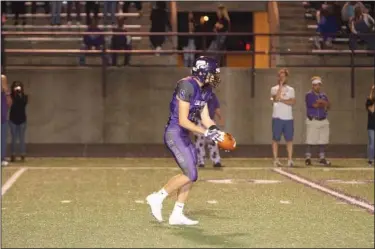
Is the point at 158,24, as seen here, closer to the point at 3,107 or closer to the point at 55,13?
the point at 55,13

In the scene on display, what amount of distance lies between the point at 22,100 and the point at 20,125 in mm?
550

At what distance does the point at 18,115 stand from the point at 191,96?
1059 centimetres

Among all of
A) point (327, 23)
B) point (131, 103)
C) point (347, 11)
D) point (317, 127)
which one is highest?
point (347, 11)

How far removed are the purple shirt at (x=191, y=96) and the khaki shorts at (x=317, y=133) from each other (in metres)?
9.01

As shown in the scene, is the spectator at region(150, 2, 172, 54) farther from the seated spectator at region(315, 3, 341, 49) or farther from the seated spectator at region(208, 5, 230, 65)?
the seated spectator at region(315, 3, 341, 49)

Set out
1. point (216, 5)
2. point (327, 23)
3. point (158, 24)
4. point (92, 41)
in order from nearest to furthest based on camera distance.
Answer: point (92, 41) < point (158, 24) < point (327, 23) < point (216, 5)

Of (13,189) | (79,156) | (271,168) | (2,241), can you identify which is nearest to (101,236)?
(2,241)

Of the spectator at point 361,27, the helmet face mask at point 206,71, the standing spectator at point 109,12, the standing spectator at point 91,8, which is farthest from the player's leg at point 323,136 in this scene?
the standing spectator at point 91,8

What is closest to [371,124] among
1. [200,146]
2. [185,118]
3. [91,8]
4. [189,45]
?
[200,146]

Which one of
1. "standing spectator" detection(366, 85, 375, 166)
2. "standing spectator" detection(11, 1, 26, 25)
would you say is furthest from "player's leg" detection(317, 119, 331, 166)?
"standing spectator" detection(11, 1, 26, 25)

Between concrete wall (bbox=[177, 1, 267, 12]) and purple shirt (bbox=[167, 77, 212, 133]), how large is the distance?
1842 cm

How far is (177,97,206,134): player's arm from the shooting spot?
9953mm

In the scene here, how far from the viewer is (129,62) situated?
2478 centimetres

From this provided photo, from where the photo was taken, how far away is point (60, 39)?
87.7 ft
